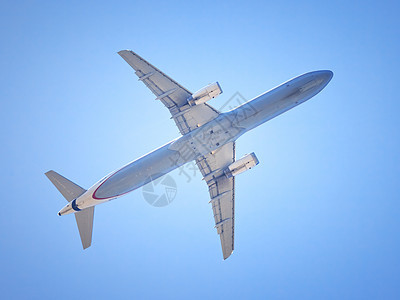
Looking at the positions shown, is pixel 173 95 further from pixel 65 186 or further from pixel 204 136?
pixel 65 186

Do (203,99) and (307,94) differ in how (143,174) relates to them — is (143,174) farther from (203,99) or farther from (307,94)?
(307,94)

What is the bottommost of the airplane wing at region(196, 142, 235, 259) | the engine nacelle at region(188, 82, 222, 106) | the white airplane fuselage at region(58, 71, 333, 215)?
the airplane wing at region(196, 142, 235, 259)

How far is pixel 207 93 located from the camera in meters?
40.5

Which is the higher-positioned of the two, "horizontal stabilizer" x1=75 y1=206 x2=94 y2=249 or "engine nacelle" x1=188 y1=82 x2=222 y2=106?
"engine nacelle" x1=188 y1=82 x2=222 y2=106

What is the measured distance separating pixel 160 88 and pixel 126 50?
5764 mm

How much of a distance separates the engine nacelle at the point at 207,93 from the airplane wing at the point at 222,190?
7.61m

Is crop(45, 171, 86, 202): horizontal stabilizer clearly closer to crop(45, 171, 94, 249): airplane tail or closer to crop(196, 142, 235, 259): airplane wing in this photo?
crop(45, 171, 94, 249): airplane tail

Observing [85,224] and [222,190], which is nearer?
[85,224]

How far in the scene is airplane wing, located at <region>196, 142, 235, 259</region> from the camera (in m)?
46.2

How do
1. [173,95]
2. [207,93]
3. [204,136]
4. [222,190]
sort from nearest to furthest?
[207,93]
[173,95]
[204,136]
[222,190]

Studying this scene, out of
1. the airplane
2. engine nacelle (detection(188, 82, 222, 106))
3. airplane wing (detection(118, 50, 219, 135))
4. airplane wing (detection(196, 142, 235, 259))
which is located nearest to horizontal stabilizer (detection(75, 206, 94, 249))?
the airplane

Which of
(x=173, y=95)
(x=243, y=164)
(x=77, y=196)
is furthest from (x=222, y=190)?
(x=77, y=196)

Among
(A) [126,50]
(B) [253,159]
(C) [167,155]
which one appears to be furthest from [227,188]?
(A) [126,50]

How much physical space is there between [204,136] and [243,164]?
6962mm
